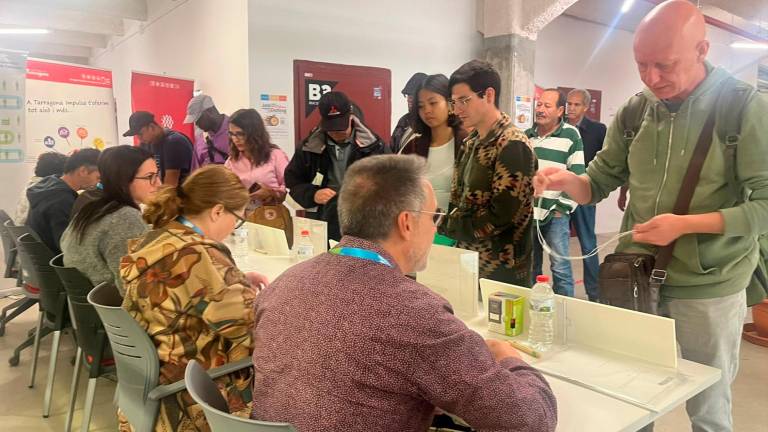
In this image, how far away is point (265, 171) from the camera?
12.4 ft

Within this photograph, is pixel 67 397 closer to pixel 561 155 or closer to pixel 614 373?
pixel 614 373

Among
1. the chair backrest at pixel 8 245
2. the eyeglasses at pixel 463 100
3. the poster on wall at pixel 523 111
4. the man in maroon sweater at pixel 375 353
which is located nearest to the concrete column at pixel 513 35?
the poster on wall at pixel 523 111

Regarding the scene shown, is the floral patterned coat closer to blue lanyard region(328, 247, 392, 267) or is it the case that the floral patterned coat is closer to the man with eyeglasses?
blue lanyard region(328, 247, 392, 267)

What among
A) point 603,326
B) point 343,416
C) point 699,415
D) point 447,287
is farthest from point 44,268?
point 699,415

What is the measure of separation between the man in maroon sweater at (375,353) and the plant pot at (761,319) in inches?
133

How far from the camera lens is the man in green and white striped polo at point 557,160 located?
3715mm

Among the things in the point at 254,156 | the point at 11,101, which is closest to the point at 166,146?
the point at 254,156

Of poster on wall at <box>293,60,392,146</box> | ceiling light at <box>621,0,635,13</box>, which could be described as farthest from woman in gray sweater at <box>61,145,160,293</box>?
ceiling light at <box>621,0,635,13</box>

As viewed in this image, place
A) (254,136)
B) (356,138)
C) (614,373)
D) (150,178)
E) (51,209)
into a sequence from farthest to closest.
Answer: (254,136) → (51,209) → (356,138) → (150,178) → (614,373)

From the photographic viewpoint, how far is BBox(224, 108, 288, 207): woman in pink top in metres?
3.71

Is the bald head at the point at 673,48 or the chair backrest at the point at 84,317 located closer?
the bald head at the point at 673,48

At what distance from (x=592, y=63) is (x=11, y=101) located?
6829mm

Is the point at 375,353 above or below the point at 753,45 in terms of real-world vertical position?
below

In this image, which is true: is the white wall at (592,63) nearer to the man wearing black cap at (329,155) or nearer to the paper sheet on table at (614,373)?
the man wearing black cap at (329,155)
